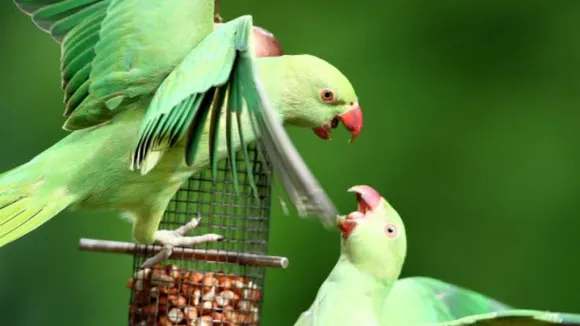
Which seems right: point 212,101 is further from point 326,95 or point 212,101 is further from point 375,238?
point 375,238

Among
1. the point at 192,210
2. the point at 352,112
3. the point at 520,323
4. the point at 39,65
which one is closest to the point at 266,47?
the point at 352,112

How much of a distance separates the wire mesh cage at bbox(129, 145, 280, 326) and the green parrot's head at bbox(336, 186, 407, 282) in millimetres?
371

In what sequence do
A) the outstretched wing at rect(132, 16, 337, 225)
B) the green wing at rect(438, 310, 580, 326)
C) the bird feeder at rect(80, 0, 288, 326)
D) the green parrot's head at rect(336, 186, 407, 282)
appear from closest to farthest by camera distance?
the outstretched wing at rect(132, 16, 337, 225)
the green wing at rect(438, 310, 580, 326)
the bird feeder at rect(80, 0, 288, 326)
the green parrot's head at rect(336, 186, 407, 282)

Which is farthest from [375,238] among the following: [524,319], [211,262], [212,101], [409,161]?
[409,161]

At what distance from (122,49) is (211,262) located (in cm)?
96

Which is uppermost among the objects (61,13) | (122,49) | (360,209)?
(61,13)

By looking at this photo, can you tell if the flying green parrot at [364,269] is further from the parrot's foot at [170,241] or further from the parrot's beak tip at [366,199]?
the parrot's foot at [170,241]

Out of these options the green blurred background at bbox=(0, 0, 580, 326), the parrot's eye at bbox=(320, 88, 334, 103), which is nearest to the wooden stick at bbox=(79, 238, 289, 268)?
the parrot's eye at bbox=(320, 88, 334, 103)

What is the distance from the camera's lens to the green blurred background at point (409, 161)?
629cm

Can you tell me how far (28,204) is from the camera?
435 cm

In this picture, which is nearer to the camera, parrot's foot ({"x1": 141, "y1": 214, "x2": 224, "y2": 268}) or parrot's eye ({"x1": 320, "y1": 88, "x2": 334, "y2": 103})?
Result: parrot's eye ({"x1": 320, "y1": 88, "x2": 334, "y2": 103})

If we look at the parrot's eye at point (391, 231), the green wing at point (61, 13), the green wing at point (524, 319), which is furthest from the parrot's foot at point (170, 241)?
the green wing at point (524, 319)

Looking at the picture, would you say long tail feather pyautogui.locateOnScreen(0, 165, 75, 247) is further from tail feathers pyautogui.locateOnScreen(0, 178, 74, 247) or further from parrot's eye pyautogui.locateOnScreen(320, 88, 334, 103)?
parrot's eye pyautogui.locateOnScreen(320, 88, 334, 103)

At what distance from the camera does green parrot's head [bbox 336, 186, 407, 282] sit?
192 inches
